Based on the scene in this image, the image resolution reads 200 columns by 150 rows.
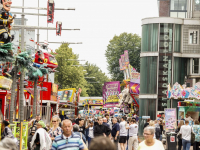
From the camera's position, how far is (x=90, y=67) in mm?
127938

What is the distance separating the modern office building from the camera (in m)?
40.8

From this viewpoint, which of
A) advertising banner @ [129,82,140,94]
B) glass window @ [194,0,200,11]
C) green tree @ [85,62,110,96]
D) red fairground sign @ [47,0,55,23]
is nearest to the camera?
red fairground sign @ [47,0,55,23]

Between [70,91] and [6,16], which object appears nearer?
[6,16]

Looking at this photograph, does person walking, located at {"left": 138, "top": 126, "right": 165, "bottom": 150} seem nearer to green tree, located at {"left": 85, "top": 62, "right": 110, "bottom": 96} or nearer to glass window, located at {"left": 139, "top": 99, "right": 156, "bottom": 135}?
glass window, located at {"left": 139, "top": 99, "right": 156, "bottom": 135}

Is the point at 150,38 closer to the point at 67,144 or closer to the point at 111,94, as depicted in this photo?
the point at 111,94

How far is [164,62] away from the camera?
41.3 meters

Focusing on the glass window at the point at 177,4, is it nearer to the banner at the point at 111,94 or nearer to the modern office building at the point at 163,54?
the banner at the point at 111,94

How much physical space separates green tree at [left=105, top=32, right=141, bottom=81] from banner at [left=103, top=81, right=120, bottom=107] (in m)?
24.0

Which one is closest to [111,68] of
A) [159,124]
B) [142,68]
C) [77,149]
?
[142,68]

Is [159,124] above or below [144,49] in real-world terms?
below

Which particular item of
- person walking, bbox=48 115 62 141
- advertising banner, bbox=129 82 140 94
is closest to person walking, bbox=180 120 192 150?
person walking, bbox=48 115 62 141

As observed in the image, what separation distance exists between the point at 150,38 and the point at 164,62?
2494 mm

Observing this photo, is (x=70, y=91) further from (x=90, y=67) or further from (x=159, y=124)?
(x=90, y=67)

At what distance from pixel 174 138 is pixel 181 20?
2079 centimetres
